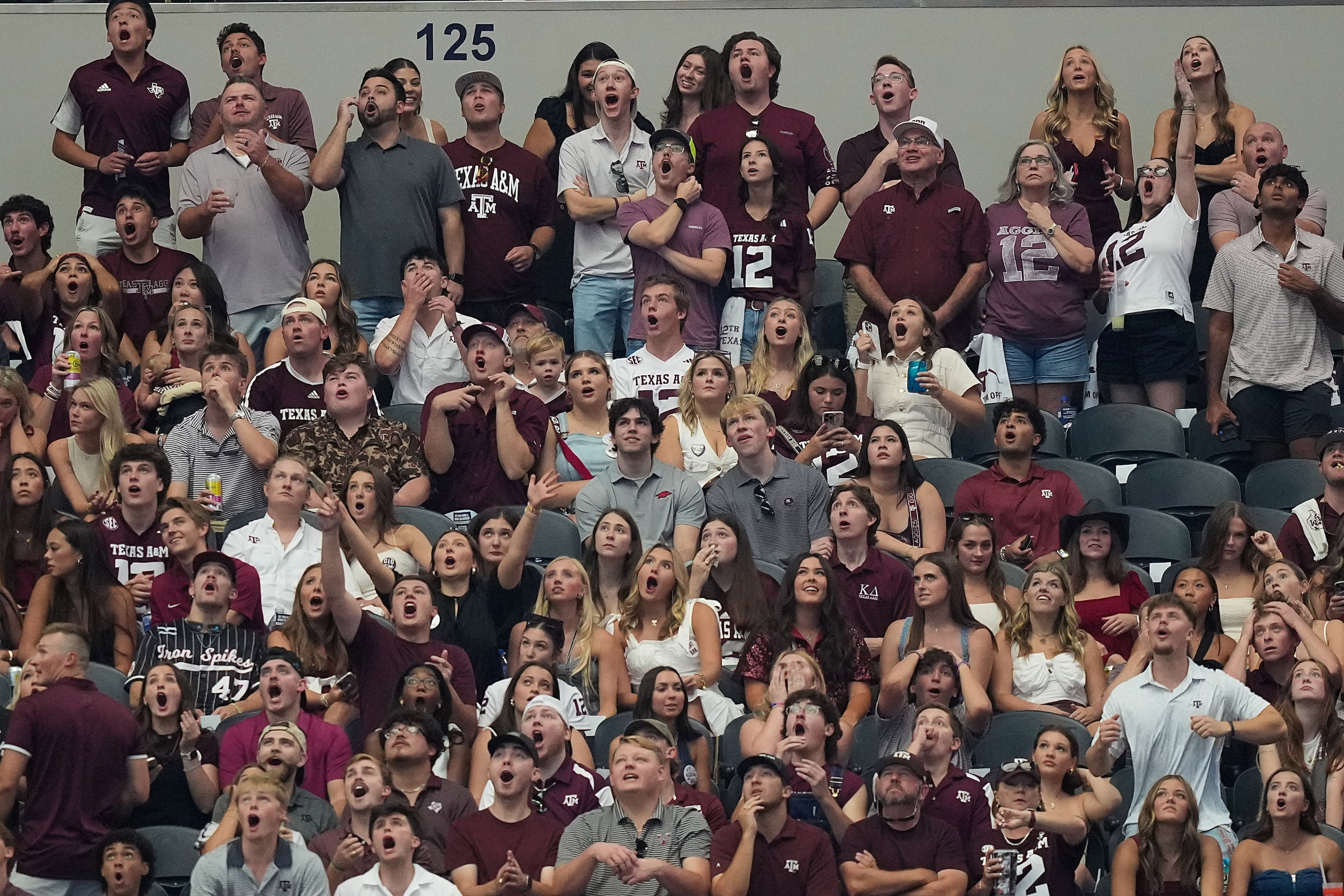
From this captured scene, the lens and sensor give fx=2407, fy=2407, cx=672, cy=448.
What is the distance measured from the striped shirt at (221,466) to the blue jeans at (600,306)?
1.94 meters

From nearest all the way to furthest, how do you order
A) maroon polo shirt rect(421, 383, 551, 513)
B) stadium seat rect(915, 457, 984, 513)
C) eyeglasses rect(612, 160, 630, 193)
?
1. maroon polo shirt rect(421, 383, 551, 513)
2. stadium seat rect(915, 457, 984, 513)
3. eyeglasses rect(612, 160, 630, 193)

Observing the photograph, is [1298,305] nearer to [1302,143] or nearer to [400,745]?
[1302,143]

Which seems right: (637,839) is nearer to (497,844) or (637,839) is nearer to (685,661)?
(497,844)

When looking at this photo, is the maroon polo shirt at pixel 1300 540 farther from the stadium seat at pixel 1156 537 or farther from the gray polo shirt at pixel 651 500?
the gray polo shirt at pixel 651 500

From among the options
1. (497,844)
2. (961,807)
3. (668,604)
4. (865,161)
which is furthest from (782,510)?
(865,161)

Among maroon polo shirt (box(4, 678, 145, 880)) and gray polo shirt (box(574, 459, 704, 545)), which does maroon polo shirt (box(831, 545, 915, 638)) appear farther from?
maroon polo shirt (box(4, 678, 145, 880))

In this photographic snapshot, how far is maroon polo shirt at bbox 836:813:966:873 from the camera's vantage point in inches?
311

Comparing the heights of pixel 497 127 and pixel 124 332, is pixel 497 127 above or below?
above

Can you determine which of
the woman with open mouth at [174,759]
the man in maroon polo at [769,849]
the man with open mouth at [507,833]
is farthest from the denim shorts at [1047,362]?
the woman with open mouth at [174,759]

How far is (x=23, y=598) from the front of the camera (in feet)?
30.4

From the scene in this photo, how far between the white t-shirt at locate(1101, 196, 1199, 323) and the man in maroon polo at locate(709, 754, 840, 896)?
3967 millimetres

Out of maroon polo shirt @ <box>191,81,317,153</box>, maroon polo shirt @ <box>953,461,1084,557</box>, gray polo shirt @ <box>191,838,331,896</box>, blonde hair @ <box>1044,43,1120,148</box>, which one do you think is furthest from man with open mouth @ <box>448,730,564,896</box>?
blonde hair @ <box>1044,43,1120,148</box>

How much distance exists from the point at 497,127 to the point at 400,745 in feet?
14.6

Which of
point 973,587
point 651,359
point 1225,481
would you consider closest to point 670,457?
point 651,359
